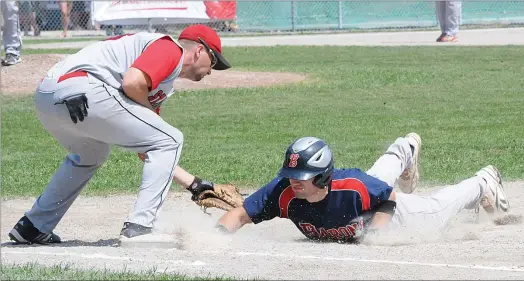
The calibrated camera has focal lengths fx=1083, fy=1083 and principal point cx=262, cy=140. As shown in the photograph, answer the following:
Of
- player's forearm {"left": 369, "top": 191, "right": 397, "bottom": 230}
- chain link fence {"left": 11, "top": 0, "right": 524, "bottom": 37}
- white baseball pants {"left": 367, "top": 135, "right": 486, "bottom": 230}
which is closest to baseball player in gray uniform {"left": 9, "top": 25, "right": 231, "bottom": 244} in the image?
player's forearm {"left": 369, "top": 191, "right": 397, "bottom": 230}

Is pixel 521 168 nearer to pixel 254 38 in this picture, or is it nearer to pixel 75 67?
pixel 75 67

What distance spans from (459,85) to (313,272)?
11997 mm

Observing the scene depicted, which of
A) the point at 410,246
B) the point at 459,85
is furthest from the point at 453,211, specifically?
the point at 459,85

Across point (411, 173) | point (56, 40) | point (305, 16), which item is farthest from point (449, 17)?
point (411, 173)

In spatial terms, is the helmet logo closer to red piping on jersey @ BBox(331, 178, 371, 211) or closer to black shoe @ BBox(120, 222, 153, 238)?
red piping on jersey @ BBox(331, 178, 371, 211)

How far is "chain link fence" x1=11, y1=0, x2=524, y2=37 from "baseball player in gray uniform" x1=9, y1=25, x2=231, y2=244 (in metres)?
22.0

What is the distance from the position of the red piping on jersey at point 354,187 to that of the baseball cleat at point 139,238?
1.11 metres

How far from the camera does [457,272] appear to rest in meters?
5.83

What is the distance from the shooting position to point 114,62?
6.76 meters

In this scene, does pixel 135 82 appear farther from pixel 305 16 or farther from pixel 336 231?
pixel 305 16

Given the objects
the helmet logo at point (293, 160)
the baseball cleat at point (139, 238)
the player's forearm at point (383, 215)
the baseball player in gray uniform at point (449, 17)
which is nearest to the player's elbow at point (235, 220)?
the baseball cleat at point (139, 238)

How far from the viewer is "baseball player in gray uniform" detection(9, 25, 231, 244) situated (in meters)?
6.55

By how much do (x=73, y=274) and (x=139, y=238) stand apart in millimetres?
937

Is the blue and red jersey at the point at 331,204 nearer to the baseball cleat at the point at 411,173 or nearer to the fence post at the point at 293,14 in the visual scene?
the baseball cleat at the point at 411,173
